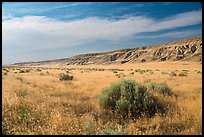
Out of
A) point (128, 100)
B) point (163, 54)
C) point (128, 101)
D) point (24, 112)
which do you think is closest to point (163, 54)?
point (163, 54)

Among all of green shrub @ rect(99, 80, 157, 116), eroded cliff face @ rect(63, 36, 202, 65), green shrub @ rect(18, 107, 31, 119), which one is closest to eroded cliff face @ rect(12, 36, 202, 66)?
eroded cliff face @ rect(63, 36, 202, 65)

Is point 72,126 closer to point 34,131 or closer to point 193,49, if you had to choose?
point 34,131

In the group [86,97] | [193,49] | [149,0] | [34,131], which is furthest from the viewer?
[193,49]

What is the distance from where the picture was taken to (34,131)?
720 centimetres

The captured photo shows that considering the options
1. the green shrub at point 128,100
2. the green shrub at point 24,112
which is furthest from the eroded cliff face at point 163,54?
the green shrub at point 24,112

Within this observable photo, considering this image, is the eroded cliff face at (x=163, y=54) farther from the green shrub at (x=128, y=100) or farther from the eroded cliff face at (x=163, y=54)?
the green shrub at (x=128, y=100)

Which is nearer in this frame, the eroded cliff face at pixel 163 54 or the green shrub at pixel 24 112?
the green shrub at pixel 24 112

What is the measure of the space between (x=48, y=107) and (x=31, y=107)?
525 mm

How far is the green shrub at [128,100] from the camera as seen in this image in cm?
891

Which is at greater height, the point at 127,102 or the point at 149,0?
the point at 149,0

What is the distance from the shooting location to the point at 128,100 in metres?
9.38

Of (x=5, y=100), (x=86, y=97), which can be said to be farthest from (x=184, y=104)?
(x=5, y=100)

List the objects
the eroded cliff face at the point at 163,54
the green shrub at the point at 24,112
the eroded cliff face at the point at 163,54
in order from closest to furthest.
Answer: the green shrub at the point at 24,112
the eroded cliff face at the point at 163,54
the eroded cliff face at the point at 163,54

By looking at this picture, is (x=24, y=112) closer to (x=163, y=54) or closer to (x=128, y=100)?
(x=128, y=100)
